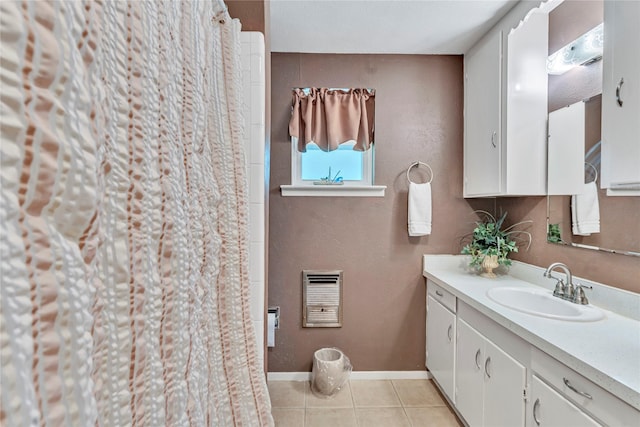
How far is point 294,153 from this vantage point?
218cm

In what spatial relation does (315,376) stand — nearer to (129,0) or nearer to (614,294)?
(614,294)

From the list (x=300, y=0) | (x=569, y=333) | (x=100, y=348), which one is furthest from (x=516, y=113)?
(x=100, y=348)

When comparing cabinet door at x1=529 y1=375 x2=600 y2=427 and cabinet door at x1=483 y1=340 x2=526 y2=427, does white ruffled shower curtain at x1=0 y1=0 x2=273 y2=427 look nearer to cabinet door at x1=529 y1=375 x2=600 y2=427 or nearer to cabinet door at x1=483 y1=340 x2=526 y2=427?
cabinet door at x1=529 y1=375 x2=600 y2=427

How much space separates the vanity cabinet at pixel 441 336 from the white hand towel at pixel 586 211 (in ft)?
2.41

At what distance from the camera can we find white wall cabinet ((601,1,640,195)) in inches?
38.3

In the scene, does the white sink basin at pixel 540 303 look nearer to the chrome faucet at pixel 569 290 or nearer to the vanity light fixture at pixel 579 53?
the chrome faucet at pixel 569 290

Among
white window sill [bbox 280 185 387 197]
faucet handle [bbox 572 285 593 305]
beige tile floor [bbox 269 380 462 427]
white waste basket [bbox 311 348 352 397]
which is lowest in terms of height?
beige tile floor [bbox 269 380 462 427]

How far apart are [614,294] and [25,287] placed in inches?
73.6

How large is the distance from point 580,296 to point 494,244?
2.03 ft

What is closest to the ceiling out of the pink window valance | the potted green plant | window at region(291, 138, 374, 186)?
the pink window valance

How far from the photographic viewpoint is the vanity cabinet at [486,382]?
1.20 m

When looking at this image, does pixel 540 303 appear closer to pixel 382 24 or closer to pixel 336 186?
pixel 336 186

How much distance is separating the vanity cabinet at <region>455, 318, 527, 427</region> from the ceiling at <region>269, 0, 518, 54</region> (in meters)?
1.78

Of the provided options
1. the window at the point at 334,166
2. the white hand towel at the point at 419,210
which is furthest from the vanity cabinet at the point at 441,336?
the window at the point at 334,166
